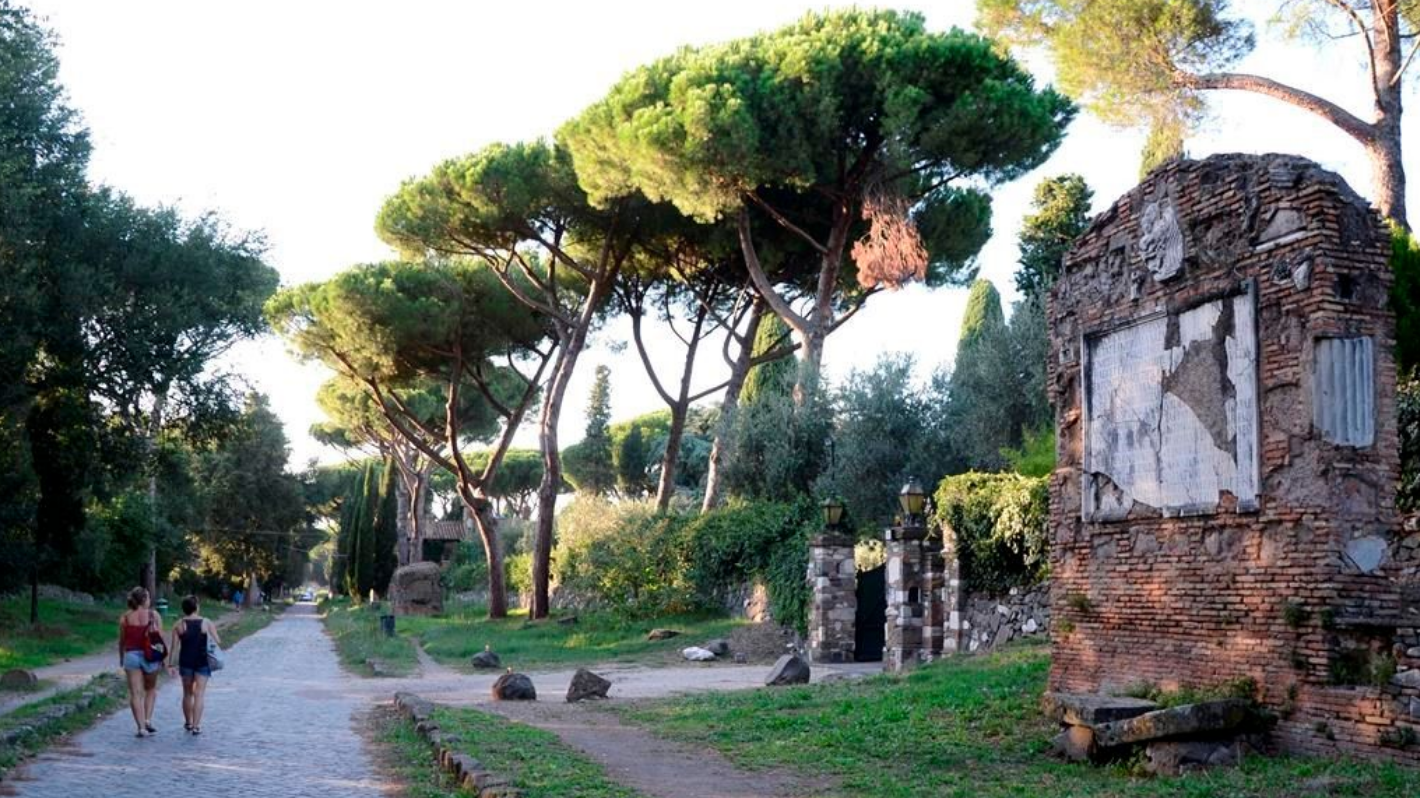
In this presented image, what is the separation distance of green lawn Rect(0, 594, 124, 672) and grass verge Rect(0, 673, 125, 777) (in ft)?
16.0

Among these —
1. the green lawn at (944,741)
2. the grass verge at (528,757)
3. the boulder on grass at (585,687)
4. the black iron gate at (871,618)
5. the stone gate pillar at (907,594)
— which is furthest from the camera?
the black iron gate at (871,618)

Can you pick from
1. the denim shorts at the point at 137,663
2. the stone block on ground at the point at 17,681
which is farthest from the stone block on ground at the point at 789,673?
the stone block on ground at the point at 17,681

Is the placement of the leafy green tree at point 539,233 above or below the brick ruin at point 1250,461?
above

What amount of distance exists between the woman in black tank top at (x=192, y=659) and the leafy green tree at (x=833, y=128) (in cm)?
1528

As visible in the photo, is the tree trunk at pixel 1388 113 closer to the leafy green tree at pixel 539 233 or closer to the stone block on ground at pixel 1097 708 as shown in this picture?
the stone block on ground at pixel 1097 708

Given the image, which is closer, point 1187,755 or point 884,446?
point 1187,755

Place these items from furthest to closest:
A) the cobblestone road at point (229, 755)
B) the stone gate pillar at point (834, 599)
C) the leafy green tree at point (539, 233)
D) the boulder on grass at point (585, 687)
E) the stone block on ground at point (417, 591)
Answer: the stone block on ground at point (417, 591) < the leafy green tree at point (539, 233) < the stone gate pillar at point (834, 599) < the boulder on grass at point (585, 687) < the cobblestone road at point (229, 755)

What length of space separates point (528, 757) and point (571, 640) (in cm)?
1952

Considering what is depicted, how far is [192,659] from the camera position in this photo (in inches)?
532

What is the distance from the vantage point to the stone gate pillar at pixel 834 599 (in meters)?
→ 23.7

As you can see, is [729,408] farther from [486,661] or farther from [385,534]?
[385,534]

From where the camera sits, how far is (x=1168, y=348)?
11273 mm

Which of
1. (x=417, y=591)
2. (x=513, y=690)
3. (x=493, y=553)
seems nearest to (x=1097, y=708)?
(x=513, y=690)

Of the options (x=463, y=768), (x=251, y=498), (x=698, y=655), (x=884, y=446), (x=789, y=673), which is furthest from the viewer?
(x=251, y=498)
